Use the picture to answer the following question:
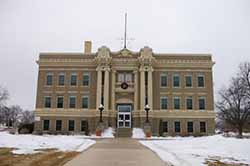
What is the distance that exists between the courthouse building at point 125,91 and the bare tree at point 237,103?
16.5 feet

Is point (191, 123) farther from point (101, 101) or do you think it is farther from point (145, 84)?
point (101, 101)

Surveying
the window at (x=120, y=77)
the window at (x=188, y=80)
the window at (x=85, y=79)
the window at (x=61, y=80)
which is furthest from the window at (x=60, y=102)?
the window at (x=188, y=80)

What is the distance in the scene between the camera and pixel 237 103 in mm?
47375

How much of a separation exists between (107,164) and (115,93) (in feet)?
106

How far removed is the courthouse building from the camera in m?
41.8

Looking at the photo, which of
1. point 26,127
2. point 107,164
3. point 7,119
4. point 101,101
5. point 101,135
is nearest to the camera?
point 107,164

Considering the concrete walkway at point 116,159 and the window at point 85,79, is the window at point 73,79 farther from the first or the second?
the concrete walkway at point 116,159

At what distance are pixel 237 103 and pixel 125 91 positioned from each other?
18.2 m

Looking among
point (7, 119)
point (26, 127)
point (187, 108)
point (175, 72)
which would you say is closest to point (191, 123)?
point (187, 108)

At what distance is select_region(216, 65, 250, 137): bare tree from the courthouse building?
502 centimetres

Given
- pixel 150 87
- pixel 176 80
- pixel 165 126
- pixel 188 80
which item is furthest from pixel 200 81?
pixel 165 126

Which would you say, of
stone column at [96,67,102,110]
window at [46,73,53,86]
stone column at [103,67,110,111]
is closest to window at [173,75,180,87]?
stone column at [103,67,110,111]

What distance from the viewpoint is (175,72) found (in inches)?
1702

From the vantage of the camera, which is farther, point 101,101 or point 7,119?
point 7,119
